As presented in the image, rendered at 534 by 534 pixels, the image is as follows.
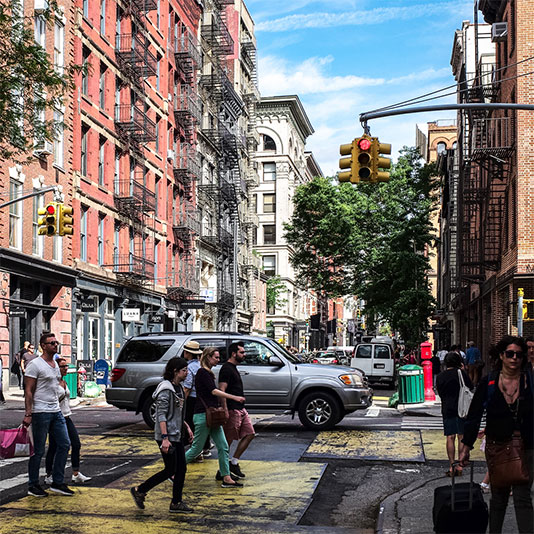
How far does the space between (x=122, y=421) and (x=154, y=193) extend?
1001 inches

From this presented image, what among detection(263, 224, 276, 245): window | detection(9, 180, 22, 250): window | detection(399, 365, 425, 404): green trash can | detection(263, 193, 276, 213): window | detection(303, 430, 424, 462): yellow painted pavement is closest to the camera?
detection(303, 430, 424, 462): yellow painted pavement

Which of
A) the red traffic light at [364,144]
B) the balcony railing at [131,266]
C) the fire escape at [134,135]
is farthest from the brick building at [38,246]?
the red traffic light at [364,144]

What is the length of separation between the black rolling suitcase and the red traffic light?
33.5 feet

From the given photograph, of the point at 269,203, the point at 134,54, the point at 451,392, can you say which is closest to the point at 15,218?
the point at 134,54

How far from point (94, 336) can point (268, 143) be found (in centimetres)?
5825

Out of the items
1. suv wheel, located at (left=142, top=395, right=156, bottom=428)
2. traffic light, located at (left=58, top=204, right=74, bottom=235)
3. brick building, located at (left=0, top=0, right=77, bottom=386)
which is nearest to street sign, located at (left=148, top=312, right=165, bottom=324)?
brick building, located at (left=0, top=0, right=77, bottom=386)

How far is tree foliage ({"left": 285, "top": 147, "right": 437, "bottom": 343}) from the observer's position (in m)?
44.5

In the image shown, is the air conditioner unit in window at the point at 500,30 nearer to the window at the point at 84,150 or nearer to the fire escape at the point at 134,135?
the window at the point at 84,150

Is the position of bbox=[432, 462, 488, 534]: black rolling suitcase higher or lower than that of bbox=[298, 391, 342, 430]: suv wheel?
higher

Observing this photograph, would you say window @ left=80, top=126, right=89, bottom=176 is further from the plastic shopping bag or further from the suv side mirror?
the plastic shopping bag

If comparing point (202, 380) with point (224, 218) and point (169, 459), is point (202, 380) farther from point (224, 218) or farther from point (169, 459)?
point (224, 218)

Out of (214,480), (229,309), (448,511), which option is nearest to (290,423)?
(214,480)

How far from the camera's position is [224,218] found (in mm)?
62125

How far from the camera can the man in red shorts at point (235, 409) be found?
1126cm
